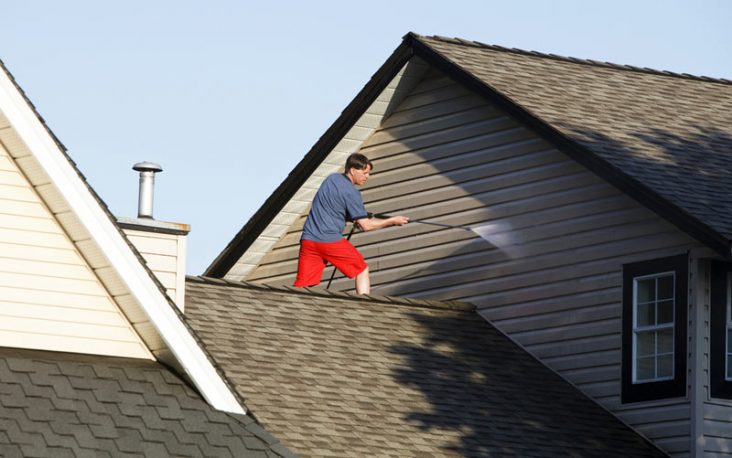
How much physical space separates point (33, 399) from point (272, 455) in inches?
75.9

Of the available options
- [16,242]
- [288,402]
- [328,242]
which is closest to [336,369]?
[288,402]

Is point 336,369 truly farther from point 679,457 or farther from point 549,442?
point 679,457

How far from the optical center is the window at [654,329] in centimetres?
1781

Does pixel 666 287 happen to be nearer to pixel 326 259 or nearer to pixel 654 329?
pixel 654 329

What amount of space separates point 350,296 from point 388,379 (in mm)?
2203

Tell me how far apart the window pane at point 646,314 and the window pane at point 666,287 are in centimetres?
14

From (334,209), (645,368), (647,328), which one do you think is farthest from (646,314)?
(334,209)

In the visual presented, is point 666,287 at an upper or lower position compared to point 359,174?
lower

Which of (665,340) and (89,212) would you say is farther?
(665,340)

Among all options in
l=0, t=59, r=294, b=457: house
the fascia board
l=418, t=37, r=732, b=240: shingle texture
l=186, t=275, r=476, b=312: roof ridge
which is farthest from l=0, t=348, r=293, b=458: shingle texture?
l=418, t=37, r=732, b=240: shingle texture

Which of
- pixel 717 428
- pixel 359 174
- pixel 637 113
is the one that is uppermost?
pixel 637 113

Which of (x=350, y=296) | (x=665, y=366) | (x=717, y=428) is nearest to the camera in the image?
(x=717, y=428)

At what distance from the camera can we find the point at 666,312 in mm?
18172

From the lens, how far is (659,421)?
17.8 metres
